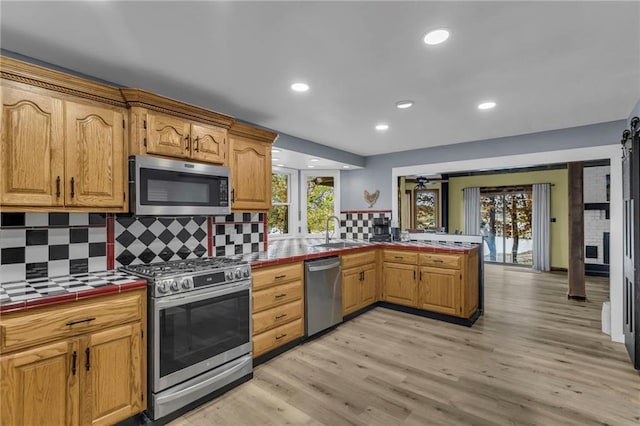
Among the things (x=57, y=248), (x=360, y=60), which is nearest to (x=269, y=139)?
(x=360, y=60)

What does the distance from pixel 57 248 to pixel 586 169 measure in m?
9.03

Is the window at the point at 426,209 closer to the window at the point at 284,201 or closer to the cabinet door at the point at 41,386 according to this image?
the window at the point at 284,201

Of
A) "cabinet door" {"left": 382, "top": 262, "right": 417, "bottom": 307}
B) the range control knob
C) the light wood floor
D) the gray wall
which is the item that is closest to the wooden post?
the light wood floor

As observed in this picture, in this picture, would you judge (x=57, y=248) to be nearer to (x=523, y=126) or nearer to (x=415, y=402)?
(x=415, y=402)

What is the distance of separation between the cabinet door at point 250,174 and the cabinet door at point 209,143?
156 mm

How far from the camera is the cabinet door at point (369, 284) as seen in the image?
401cm

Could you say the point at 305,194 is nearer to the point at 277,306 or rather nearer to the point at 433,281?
the point at 433,281

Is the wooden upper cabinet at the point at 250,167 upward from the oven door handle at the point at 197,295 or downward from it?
upward

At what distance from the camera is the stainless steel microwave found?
86.3 inches

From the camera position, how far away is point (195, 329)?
7.09 ft

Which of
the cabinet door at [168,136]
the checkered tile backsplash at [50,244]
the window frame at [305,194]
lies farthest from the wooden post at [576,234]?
the checkered tile backsplash at [50,244]

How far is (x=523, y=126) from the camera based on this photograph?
3562 millimetres

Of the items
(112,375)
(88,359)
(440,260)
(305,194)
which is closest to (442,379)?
(440,260)

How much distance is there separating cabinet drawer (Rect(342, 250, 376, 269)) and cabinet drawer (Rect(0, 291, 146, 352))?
89.0 inches
